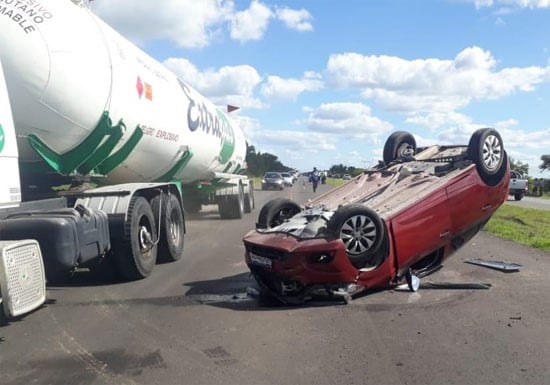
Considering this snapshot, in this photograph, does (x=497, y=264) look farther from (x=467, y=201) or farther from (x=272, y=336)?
(x=272, y=336)

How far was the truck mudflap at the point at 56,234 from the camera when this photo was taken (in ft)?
21.0

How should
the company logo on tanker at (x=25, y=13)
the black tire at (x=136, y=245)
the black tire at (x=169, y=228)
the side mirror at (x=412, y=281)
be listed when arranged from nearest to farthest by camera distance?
the company logo on tanker at (x=25, y=13) → the side mirror at (x=412, y=281) → the black tire at (x=136, y=245) → the black tire at (x=169, y=228)

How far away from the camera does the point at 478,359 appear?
16.9 ft

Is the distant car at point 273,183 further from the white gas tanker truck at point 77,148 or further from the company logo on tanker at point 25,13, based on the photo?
the company logo on tanker at point 25,13

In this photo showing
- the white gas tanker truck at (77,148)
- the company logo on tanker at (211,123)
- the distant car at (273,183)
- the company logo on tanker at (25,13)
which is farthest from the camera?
the distant car at (273,183)

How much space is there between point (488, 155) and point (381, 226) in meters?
2.38

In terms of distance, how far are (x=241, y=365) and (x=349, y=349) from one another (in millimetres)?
1020

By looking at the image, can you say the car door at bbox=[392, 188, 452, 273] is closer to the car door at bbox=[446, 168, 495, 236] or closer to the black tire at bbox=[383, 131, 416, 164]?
the car door at bbox=[446, 168, 495, 236]

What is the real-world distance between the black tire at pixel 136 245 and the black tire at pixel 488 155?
4.84 m

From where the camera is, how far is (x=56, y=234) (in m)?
6.64

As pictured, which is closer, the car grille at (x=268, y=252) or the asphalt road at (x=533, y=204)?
the car grille at (x=268, y=252)

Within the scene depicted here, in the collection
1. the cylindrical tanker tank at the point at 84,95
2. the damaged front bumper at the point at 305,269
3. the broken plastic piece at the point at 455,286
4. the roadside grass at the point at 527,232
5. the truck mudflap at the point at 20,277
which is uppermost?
the cylindrical tanker tank at the point at 84,95

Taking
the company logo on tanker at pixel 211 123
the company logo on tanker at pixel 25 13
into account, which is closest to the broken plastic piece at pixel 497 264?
the company logo on tanker at pixel 211 123

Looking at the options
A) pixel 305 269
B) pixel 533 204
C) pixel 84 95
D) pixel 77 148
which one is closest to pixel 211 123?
Answer: pixel 77 148
